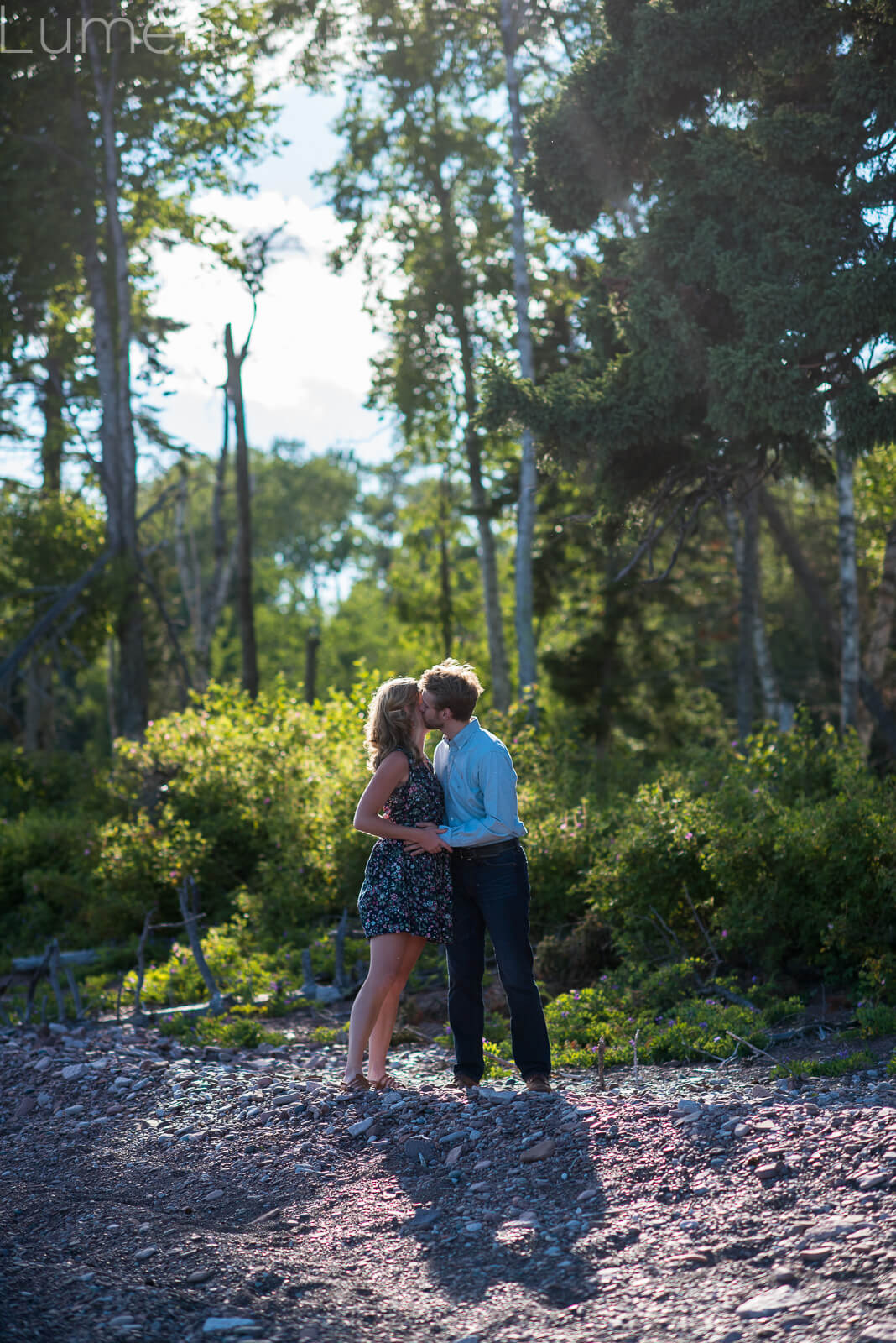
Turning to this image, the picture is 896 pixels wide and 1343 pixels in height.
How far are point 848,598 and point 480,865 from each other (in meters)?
14.2

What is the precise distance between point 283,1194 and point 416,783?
1924 mm

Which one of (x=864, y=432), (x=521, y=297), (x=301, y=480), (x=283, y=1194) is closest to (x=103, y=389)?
(x=521, y=297)

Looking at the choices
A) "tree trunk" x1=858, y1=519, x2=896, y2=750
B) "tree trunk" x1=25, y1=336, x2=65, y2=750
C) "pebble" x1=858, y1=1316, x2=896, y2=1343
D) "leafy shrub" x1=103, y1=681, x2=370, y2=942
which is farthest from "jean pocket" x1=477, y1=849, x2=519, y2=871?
"tree trunk" x1=25, y1=336, x2=65, y2=750

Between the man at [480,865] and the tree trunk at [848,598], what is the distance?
1304cm

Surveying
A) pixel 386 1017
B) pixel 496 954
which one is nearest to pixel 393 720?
pixel 496 954

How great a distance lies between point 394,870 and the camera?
5.88 m

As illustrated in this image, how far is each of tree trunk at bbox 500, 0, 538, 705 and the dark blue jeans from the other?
11.9 meters

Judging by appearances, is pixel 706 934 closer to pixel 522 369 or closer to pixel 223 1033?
pixel 223 1033

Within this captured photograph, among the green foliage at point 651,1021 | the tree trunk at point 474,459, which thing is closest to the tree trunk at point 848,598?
the tree trunk at point 474,459

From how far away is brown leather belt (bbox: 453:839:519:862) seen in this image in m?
5.64

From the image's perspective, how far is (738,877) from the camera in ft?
26.1

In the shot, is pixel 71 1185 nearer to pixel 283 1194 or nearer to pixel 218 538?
pixel 283 1194

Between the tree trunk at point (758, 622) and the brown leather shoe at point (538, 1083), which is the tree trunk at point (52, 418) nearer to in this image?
the tree trunk at point (758, 622)

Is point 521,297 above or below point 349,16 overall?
below
